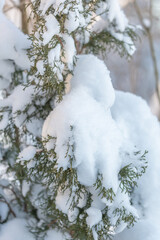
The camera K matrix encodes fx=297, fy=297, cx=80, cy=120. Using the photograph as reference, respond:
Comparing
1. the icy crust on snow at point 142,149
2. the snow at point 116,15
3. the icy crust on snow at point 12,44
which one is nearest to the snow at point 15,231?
the icy crust on snow at point 142,149

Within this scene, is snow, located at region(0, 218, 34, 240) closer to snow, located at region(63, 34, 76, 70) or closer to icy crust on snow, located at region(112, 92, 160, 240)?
icy crust on snow, located at region(112, 92, 160, 240)

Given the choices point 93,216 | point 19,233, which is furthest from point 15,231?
point 93,216

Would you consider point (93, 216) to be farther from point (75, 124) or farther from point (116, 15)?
point (116, 15)

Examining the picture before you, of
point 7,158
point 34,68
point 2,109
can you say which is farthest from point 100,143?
point 7,158

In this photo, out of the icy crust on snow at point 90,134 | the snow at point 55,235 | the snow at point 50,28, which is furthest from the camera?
the snow at point 55,235

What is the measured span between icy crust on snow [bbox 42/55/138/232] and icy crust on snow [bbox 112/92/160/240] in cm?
33

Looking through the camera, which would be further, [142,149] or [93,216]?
[142,149]

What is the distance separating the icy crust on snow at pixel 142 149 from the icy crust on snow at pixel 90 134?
328mm

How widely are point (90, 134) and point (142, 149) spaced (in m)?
0.81

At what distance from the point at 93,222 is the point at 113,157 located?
422 mm

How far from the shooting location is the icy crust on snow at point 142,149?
87.7 inches

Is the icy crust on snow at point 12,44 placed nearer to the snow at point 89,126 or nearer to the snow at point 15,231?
the snow at point 89,126

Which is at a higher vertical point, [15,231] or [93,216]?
[93,216]

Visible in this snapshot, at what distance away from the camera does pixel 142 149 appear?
2.41 metres
